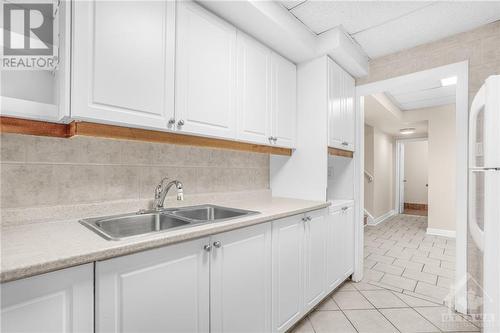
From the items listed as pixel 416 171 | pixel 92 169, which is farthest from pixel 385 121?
pixel 92 169

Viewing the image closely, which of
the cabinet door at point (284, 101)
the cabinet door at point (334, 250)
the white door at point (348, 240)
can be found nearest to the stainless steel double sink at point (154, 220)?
the cabinet door at point (284, 101)

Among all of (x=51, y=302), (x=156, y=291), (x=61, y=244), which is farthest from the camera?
(x=156, y=291)

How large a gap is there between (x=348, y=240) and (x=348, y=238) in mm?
21

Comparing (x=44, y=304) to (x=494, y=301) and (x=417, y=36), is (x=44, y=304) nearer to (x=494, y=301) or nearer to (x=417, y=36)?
(x=494, y=301)

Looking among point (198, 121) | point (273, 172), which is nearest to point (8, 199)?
point (198, 121)

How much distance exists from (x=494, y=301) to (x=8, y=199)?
8.19ft

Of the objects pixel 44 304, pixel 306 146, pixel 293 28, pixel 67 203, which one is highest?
pixel 293 28

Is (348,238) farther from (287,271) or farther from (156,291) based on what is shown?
(156,291)

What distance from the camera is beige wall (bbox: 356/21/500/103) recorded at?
2.07 meters

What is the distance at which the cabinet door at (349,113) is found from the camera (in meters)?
2.62

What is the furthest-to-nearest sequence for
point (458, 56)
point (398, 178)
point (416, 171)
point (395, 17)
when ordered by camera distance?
1. point (416, 171)
2. point (398, 178)
3. point (458, 56)
4. point (395, 17)

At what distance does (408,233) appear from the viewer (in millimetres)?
4746

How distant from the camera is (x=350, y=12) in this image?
1960 mm

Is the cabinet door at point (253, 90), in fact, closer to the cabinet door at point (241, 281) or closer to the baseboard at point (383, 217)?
the cabinet door at point (241, 281)
